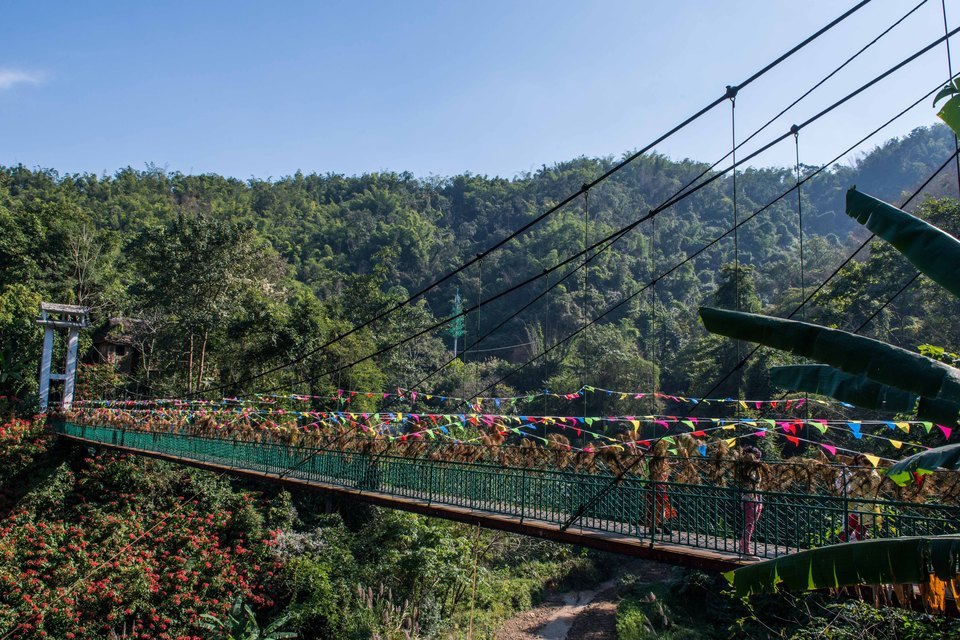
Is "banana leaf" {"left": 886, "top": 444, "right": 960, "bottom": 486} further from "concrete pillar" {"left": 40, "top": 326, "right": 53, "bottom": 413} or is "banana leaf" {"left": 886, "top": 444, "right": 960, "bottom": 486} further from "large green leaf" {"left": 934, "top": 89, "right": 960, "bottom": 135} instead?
"concrete pillar" {"left": 40, "top": 326, "right": 53, "bottom": 413}

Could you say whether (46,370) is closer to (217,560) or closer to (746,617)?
(217,560)

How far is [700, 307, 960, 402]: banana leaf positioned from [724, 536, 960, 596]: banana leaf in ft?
1.89

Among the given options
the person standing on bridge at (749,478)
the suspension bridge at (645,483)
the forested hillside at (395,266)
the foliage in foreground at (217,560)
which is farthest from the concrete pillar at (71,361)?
the person standing on bridge at (749,478)

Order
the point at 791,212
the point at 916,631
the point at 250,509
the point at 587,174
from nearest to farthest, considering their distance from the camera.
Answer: the point at 916,631 < the point at 250,509 < the point at 791,212 < the point at 587,174

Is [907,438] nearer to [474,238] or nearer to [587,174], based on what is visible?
[474,238]

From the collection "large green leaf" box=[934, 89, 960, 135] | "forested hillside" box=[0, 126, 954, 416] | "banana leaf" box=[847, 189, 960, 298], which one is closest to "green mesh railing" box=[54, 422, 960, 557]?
"banana leaf" box=[847, 189, 960, 298]

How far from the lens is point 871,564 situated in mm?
2488

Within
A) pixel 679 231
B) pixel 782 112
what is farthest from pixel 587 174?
pixel 782 112

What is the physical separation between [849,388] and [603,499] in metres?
3.50

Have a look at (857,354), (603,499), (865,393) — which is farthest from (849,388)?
(603,499)

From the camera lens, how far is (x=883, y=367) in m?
2.70

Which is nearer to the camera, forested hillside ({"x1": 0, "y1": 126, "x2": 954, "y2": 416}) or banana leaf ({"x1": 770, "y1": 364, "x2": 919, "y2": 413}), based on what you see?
banana leaf ({"x1": 770, "y1": 364, "x2": 919, "y2": 413})

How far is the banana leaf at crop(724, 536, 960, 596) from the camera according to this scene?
7.88 ft

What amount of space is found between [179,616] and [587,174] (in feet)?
196
